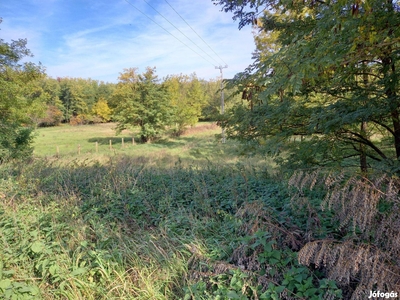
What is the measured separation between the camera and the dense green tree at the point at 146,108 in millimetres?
24219

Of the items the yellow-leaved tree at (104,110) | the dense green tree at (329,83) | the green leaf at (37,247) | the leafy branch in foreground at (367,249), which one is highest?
the yellow-leaved tree at (104,110)

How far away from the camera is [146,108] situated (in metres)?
24.4

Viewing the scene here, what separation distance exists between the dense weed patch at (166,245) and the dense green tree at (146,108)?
795 inches

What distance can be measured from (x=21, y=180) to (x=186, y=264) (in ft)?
15.6

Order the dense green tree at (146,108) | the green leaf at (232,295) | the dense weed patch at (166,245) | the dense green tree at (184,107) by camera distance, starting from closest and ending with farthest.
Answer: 1. the green leaf at (232,295)
2. the dense weed patch at (166,245)
3. the dense green tree at (146,108)
4. the dense green tree at (184,107)

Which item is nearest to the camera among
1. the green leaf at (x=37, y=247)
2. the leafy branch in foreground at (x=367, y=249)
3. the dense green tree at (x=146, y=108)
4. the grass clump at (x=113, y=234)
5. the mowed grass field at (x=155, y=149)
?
the leafy branch in foreground at (x=367, y=249)

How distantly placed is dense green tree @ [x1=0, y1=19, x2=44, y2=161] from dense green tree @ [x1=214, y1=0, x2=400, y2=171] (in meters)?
10.3

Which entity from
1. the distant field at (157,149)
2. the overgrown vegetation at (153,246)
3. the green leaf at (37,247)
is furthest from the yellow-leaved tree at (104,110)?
the green leaf at (37,247)

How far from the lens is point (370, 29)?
2666 millimetres

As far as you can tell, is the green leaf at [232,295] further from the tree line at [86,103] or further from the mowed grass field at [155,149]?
the mowed grass field at [155,149]

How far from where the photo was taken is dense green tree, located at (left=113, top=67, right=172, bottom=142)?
79.5ft

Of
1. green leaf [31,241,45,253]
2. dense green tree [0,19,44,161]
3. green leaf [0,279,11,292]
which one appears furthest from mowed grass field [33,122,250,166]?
green leaf [0,279,11,292]

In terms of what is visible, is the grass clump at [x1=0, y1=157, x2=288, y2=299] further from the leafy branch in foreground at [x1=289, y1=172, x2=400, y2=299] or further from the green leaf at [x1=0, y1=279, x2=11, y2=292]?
the leafy branch in foreground at [x1=289, y1=172, x2=400, y2=299]

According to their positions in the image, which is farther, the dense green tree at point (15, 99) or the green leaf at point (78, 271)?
the dense green tree at point (15, 99)
